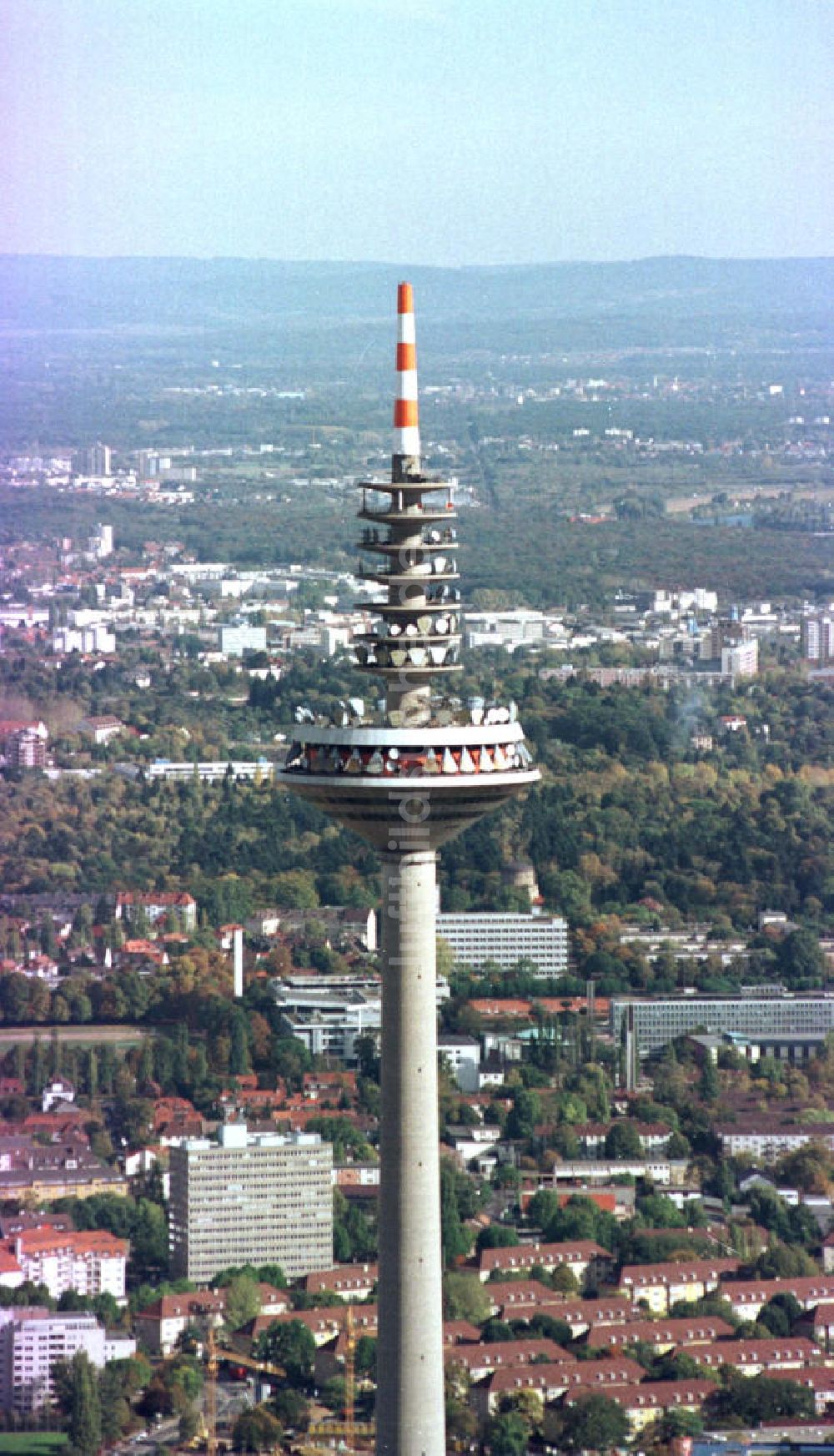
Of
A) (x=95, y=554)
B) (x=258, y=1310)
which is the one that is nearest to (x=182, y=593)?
(x=95, y=554)

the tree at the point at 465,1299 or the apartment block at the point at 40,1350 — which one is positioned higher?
the tree at the point at 465,1299

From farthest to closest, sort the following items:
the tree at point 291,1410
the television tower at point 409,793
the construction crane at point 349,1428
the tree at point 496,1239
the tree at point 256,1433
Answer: the tree at point 496,1239 < the tree at point 291,1410 < the tree at point 256,1433 < the construction crane at point 349,1428 < the television tower at point 409,793

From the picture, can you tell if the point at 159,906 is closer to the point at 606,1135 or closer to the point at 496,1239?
the point at 606,1135

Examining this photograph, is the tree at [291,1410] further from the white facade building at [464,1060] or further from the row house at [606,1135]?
the white facade building at [464,1060]

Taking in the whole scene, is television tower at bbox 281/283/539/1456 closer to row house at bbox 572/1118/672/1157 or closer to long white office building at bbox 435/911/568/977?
row house at bbox 572/1118/672/1157

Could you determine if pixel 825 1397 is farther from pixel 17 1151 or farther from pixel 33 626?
pixel 33 626

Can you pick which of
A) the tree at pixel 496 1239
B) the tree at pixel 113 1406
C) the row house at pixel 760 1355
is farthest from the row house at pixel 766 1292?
the tree at pixel 113 1406
